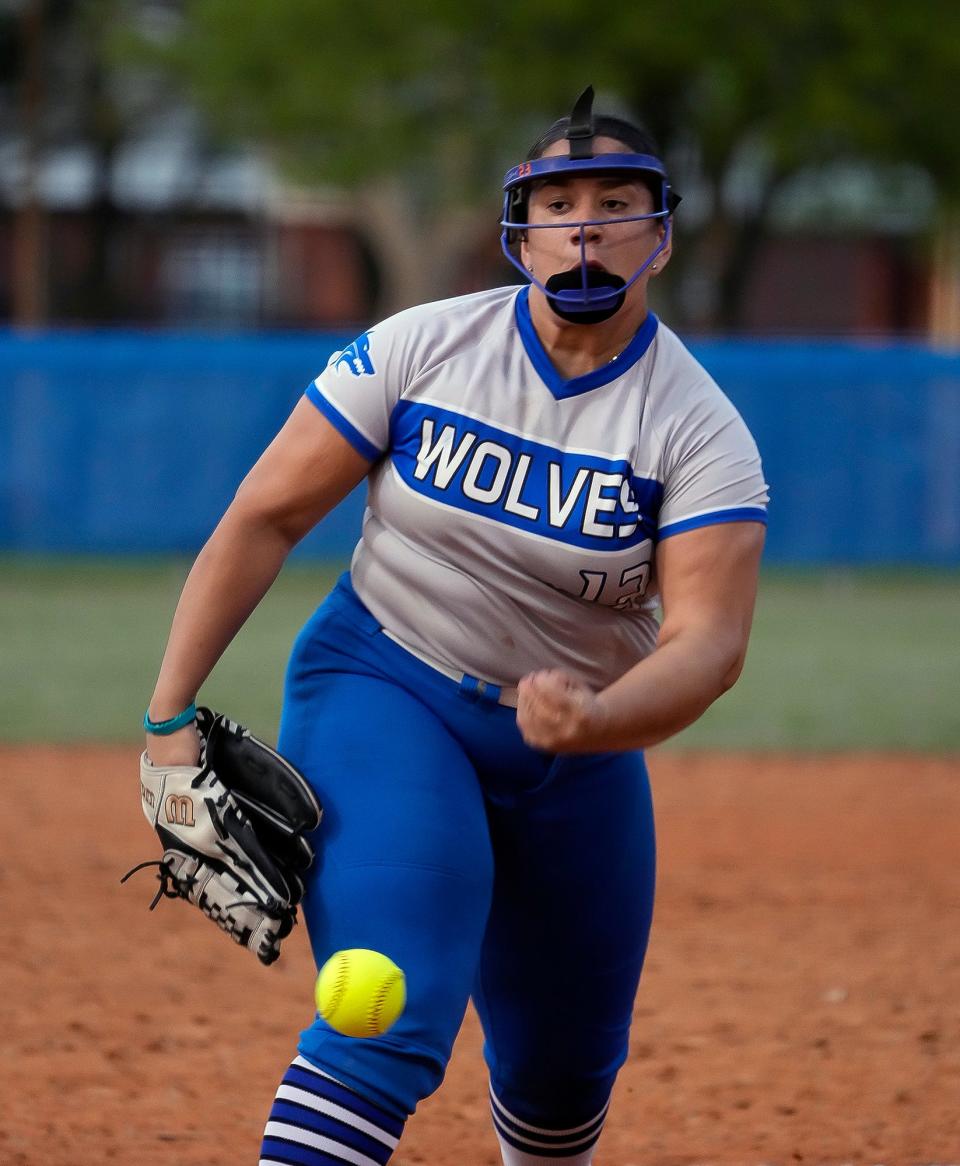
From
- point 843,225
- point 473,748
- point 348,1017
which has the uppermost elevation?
point 473,748

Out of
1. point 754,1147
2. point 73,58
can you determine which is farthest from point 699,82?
point 754,1147

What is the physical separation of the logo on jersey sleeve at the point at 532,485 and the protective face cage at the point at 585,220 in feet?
0.77

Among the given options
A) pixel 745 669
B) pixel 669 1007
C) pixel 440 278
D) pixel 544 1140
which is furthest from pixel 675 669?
pixel 440 278

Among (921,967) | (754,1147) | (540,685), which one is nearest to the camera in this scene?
(540,685)

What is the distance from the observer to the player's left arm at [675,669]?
2.57 meters

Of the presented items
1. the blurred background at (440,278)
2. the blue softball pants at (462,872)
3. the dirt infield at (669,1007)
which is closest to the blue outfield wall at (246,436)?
the blurred background at (440,278)

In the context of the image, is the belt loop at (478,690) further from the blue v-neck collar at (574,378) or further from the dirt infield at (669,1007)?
the dirt infield at (669,1007)

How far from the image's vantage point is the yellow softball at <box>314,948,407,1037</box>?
262cm

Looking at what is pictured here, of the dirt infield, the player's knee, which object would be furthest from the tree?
the player's knee

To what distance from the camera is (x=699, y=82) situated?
23.3 m

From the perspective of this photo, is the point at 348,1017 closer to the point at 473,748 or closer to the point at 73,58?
the point at 473,748

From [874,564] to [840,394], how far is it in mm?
1511

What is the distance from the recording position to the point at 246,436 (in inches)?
597

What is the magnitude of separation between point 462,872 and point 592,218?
106cm
